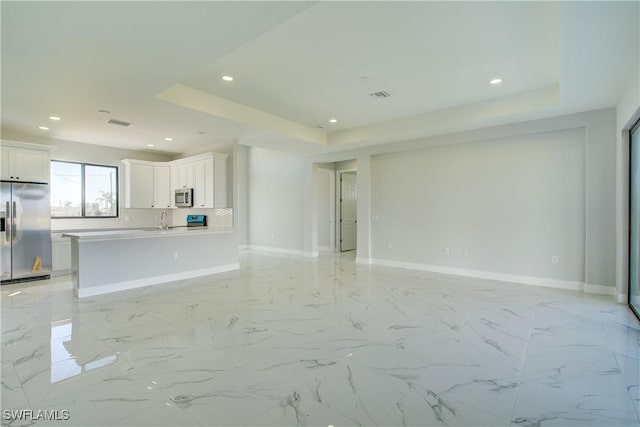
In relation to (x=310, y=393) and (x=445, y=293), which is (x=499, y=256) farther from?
(x=310, y=393)

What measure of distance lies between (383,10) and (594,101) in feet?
11.2

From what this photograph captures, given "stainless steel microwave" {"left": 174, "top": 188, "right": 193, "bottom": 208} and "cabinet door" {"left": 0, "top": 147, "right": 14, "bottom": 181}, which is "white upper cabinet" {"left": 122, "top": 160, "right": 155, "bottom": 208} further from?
"cabinet door" {"left": 0, "top": 147, "right": 14, "bottom": 181}

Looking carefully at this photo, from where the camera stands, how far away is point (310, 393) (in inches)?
82.4

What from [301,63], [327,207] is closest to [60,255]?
[301,63]

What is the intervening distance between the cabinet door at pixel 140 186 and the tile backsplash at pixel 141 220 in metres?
0.44

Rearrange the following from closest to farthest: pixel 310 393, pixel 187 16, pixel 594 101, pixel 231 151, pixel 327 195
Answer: pixel 310 393 → pixel 187 16 → pixel 594 101 → pixel 231 151 → pixel 327 195

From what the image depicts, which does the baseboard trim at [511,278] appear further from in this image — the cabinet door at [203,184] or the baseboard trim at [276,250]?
the cabinet door at [203,184]

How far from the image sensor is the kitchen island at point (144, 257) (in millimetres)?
4512

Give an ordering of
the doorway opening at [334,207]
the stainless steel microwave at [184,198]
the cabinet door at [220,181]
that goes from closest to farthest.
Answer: the cabinet door at [220,181]
the stainless steel microwave at [184,198]
the doorway opening at [334,207]

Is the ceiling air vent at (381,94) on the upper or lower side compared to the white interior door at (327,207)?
upper

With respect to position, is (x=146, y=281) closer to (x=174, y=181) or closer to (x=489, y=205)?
(x=174, y=181)

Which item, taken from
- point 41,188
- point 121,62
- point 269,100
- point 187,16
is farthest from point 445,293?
point 41,188

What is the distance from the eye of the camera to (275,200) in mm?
9219

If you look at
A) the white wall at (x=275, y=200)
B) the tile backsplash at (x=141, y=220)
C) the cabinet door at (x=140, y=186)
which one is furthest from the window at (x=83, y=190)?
the white wall at (x=275, y=200)
